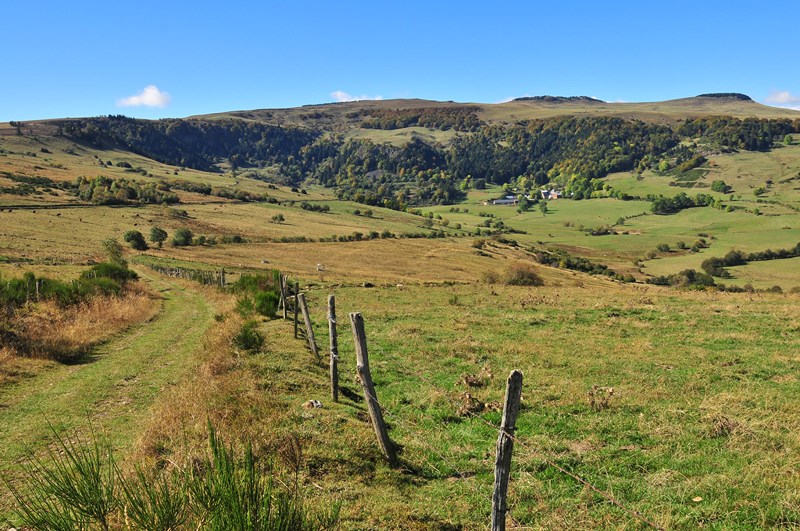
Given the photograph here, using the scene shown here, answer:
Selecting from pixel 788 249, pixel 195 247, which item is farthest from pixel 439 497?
pixel 788 249

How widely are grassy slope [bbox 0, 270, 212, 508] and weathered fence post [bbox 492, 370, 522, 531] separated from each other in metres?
5.77

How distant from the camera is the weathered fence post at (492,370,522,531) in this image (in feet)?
18.4

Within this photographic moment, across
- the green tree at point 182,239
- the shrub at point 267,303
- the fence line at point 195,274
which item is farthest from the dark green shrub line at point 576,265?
the shrub at point 267,303

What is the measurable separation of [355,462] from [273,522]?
4654 millimetres

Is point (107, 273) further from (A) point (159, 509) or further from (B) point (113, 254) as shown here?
(A) point (159, 509)

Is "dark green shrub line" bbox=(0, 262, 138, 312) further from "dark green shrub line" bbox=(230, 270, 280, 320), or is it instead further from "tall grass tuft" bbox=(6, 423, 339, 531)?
"tall grass tuft" bbox=(6, 423, 339, 531)

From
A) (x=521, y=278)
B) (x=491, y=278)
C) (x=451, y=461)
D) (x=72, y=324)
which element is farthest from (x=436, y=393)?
(x=491, y=278)

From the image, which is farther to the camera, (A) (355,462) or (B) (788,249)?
(B) (788,249)

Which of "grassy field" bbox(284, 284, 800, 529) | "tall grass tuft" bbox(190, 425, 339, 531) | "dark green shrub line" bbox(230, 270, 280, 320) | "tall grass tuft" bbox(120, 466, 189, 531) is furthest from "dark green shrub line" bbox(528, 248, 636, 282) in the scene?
"tall grass tuft" bbox(120, 466, 189, 531)

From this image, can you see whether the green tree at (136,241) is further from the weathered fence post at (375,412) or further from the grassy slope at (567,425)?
the weathered fence post at (375,412)

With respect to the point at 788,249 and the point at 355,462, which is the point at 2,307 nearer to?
the point at 355,462

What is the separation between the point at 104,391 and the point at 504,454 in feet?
45.3

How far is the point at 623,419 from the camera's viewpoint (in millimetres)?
10711

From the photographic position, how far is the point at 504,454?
566 cm
